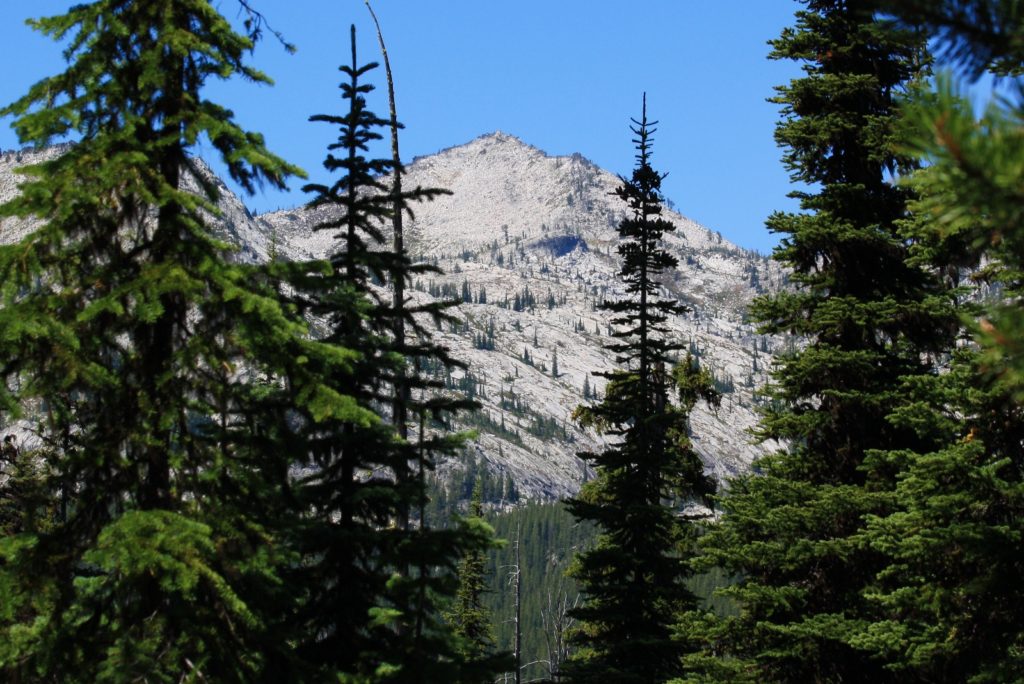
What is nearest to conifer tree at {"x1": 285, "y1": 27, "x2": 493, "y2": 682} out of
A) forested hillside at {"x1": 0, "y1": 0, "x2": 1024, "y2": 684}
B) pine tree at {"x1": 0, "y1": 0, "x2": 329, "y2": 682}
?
forested hillside at {"x1": 0, "y1": 0, "x2": 1024, "y2": 684}

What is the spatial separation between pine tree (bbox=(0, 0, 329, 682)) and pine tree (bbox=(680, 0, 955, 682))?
8333 mm

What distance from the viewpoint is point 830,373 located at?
51.1ft

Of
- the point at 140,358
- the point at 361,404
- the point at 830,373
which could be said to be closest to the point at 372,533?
the point at 361,404

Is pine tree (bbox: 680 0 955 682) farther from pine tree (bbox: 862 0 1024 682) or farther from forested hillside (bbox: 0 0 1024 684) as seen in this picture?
pine tree (bbox: 862 0 1024 682)

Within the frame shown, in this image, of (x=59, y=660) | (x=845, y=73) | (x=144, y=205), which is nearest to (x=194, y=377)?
(x=144, y=205)

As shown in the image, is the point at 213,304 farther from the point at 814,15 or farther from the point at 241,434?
the point at 814,15

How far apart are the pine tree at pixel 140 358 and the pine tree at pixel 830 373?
833cm

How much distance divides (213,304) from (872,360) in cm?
1091

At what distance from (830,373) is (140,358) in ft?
35.9

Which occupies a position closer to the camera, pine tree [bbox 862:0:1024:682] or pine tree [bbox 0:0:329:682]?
pine tree [bbox 0:0:329:682]

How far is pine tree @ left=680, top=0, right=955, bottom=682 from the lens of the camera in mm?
14664

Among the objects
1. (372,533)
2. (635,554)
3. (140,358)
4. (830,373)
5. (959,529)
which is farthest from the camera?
(635,554)

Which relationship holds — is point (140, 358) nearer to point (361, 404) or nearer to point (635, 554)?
point (361, 404)

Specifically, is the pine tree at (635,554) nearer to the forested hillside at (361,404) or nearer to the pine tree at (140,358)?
the forested hillside at (361,404)
